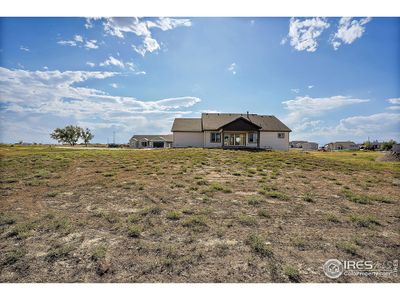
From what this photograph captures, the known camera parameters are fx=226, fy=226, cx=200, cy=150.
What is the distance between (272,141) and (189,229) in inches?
1346

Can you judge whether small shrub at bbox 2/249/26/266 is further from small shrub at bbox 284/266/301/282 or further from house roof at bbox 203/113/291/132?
house roof at bbox 203/113/291/132

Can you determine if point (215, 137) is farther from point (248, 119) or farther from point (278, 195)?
point (278, 195)

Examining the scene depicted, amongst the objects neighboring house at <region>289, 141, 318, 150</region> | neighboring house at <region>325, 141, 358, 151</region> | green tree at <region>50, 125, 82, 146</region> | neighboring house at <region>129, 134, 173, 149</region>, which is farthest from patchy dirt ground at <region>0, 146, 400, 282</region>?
neighboring house at <region>325, 141, 358, 151</region>

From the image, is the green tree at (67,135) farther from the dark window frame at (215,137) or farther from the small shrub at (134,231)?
the small shrub at (134,231)

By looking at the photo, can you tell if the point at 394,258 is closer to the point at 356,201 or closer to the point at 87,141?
the point at 356,201

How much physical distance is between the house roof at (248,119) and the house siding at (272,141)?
2.79ft

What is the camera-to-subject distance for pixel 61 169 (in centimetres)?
1389

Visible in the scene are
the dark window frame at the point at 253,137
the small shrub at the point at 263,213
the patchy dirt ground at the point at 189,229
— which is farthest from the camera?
the dark window frame at the point at 253,137

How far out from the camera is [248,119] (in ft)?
129

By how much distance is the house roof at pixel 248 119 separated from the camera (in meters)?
37.5

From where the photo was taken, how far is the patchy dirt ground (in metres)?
4.27

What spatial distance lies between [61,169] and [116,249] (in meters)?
11.2

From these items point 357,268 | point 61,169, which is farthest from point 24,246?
point 61,169

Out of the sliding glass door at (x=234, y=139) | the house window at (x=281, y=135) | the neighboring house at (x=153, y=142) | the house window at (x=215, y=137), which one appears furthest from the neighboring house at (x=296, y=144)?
the house window at (x=215, y=137)
